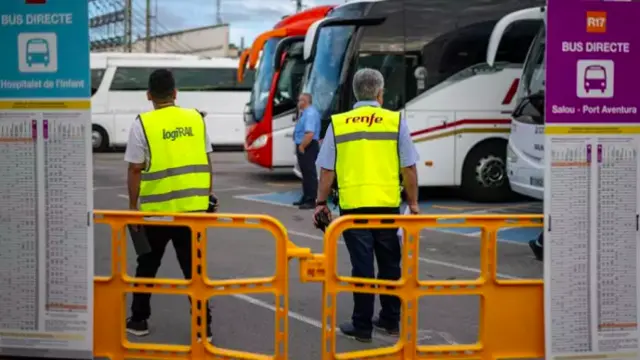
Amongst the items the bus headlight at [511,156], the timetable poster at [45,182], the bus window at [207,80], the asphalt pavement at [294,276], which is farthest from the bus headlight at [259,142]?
the timetable poster at [45,182]

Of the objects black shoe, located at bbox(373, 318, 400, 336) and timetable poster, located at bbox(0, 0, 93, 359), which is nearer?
timetable poster, located at bbox(0, 0, 93, 359)

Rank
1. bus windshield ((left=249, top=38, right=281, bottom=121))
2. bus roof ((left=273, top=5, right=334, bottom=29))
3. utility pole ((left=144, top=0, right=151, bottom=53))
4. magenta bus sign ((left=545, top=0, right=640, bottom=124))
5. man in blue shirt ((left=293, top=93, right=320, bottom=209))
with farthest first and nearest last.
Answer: utility pole ((left=144, top=0, right=151, bottom=53))
bus roof ((left=273, top=5, right=334, bottom=29))
bus windshield ((left=249, top=38, right=281, bottom=121))
man in blue shirt ((left=293, top=93, right=320, bottom=209))
magenta bus sign ((left=545, top=0, right=640, bottom=124))

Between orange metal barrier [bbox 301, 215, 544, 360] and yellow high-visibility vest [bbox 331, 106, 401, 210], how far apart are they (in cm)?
56

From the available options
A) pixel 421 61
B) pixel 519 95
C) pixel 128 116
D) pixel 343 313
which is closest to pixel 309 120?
pixel 421 61

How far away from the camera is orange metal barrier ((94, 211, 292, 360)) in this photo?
5.30 metres

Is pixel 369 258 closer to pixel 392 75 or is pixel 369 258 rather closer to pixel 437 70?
pixel 392 75

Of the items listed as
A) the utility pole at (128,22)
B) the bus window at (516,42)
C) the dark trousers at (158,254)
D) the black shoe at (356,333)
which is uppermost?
the utility pole at (128,22)

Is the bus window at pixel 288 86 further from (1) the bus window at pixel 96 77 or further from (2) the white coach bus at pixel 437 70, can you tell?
(1) the bus window at pixel 96 77

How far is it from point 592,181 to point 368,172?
1609 mm

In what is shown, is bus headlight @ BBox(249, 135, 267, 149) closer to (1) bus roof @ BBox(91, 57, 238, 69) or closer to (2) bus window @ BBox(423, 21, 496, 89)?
(2) bus window @ BBox(423, 21, 496, 89)

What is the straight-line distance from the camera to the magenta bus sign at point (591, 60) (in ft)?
16.2

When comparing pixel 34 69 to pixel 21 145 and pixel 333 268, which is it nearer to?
pixel 21 145

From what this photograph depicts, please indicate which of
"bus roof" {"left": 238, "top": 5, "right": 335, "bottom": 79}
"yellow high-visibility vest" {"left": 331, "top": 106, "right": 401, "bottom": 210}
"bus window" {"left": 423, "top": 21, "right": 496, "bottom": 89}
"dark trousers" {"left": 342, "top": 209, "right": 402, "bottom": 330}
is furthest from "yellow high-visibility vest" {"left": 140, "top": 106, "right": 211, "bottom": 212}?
"bus roof" {"left": 238, "top": 5, "right": 335, "bottom": 79}

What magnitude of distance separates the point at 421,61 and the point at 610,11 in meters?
8.80
